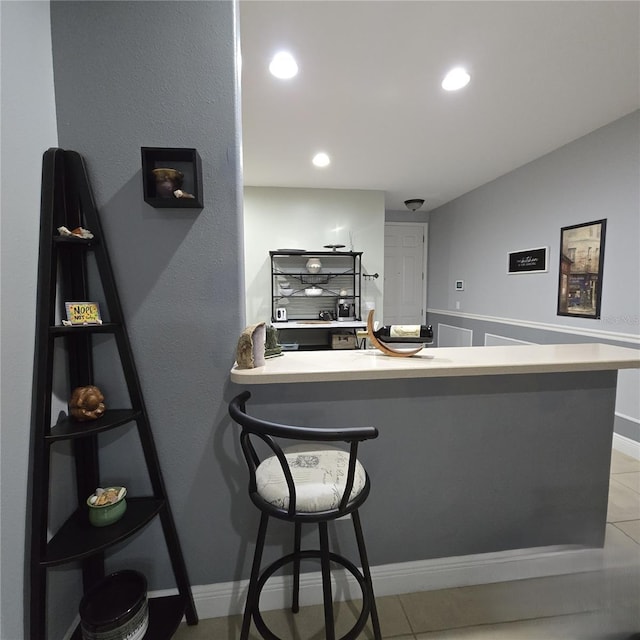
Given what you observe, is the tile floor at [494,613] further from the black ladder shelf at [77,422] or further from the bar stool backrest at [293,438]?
the bar stool backrest at [293,438]

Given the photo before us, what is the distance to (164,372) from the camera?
1.22m

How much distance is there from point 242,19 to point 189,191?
46.2 inches

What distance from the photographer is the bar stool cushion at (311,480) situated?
935 millimetres

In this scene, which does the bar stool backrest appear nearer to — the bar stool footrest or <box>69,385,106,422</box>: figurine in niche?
the bar stool footrest

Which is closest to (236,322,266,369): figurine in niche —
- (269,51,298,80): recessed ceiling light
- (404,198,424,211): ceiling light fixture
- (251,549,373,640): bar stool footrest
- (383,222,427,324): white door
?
(251,549,373,640): bar stool footrest

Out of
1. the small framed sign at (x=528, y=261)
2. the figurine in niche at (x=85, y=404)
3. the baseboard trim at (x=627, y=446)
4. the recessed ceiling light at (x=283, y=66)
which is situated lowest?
the baseboard trim at (x=627, y=446)

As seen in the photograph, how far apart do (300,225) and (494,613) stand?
14.0ft

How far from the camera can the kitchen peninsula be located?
51.5 inches

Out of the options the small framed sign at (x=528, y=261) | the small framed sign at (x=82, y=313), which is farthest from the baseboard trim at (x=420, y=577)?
the small framed sign at (x=528, y=261)

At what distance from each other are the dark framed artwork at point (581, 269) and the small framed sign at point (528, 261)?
0.22m

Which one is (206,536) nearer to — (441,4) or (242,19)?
(242,19)

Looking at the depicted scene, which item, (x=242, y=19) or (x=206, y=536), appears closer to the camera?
(x=206, y=536)

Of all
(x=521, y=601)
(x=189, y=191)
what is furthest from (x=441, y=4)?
(x=521, y=601)

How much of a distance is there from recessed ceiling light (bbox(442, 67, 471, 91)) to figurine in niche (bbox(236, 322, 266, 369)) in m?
2.11
